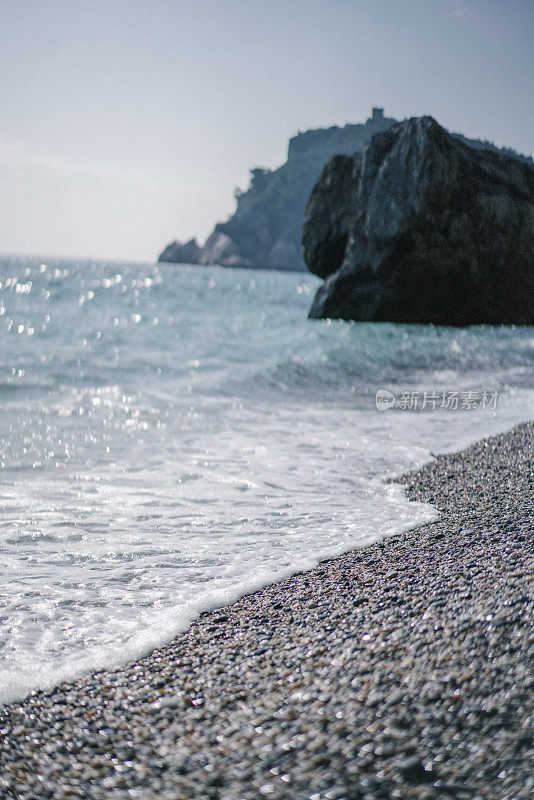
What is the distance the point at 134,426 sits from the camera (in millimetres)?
7789

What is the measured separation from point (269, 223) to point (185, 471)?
15158 centimetres

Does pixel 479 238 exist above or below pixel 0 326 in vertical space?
above

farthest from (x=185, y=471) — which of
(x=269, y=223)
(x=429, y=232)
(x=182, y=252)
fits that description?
(x=182, y=252)

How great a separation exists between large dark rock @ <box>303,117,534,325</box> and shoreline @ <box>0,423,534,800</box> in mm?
19188

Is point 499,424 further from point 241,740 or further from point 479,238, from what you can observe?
point 479,238

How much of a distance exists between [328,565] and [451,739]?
176 centimetres

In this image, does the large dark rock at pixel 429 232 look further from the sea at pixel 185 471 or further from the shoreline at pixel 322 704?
the shoreline at pixel 322 704

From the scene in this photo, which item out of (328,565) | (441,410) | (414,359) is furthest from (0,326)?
(328,565)

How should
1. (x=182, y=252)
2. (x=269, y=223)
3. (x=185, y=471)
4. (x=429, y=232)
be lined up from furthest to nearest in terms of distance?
(x=182, y=252), (x=269, y=223), (x=429, y=232), (x=185, y=471)

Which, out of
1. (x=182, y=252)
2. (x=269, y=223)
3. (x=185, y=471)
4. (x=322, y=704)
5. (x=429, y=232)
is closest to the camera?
(x=322, y=704)

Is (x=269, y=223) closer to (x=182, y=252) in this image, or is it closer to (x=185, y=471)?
(x=182, y=252)

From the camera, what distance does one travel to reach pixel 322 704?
2.14 metres

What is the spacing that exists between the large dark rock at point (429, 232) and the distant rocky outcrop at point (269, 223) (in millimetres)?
125177

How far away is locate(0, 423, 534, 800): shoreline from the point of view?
183 cm
